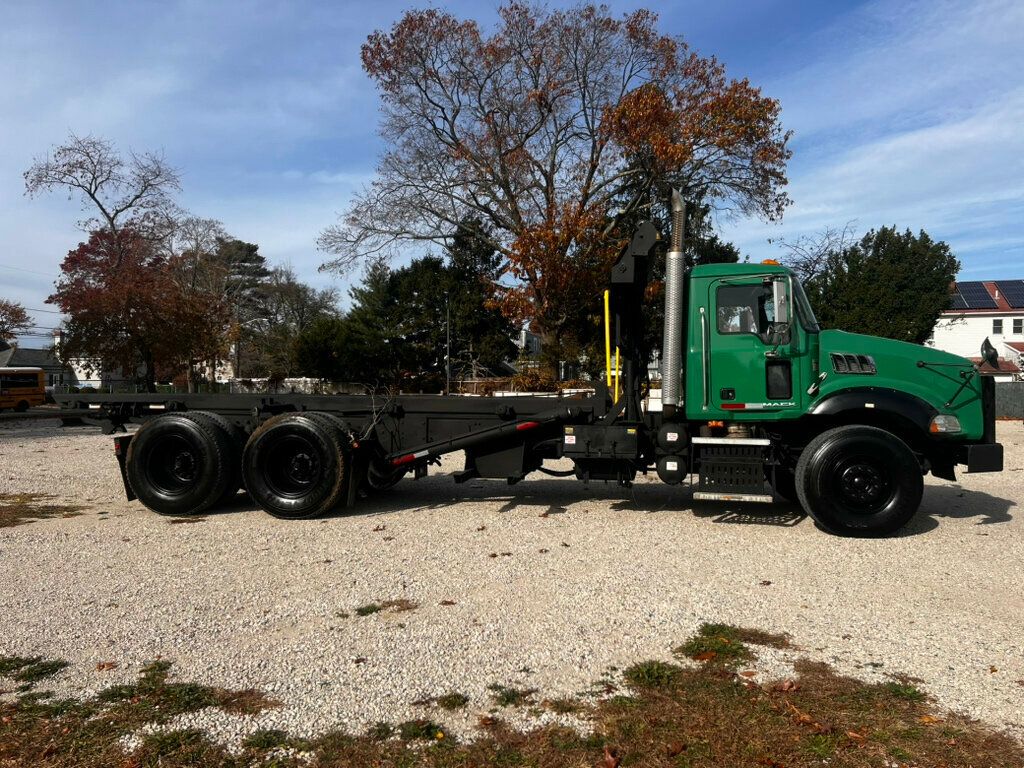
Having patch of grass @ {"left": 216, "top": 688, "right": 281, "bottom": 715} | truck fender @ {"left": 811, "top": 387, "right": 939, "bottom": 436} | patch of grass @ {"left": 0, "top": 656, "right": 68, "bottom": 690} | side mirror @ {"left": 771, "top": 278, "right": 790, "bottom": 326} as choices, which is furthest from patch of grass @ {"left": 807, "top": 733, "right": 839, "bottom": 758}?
side mirror @ {"left": 771, "top": 278, "right": 790, "bottom": 326}

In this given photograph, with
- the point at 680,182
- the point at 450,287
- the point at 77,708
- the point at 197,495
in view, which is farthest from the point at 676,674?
the point at 450,287

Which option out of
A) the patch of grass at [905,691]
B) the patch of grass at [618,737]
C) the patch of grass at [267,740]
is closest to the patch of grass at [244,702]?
the patch of grass at [618,737]

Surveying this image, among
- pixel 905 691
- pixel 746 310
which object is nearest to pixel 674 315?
pixel 746 310

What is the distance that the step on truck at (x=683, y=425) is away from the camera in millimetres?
7137

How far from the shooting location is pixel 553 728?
3.38 m

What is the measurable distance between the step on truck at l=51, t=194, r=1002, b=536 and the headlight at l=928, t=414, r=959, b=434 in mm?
20

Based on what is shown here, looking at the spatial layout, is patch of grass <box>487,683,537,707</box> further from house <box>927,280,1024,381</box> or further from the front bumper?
house <box>927,280,1024,381</box>

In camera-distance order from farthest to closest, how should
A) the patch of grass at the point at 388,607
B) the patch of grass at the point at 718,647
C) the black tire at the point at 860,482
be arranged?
the black tire at the point at 860,482 → the patch of grass at the point at 388,607 → the patch of grass at the point at 718,647

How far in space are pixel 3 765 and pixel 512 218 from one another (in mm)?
28112

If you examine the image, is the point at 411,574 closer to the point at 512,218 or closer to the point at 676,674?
the point at 676,674

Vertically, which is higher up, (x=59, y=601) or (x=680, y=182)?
(x=680, y=182)

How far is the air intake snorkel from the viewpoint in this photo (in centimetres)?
753

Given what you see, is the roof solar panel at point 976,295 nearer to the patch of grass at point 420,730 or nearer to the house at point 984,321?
the house at point 984,321

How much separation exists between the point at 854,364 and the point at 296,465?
6.09m
